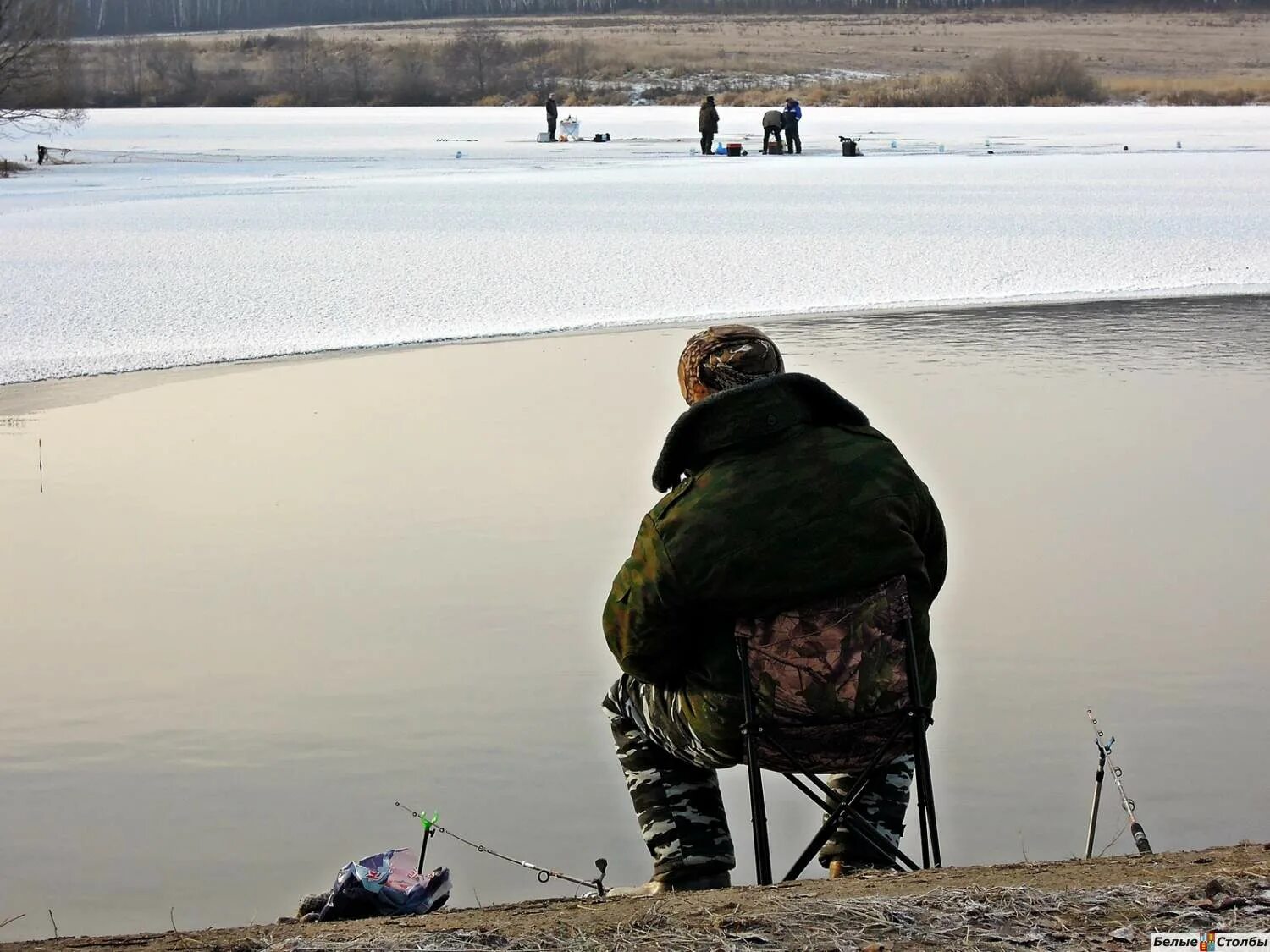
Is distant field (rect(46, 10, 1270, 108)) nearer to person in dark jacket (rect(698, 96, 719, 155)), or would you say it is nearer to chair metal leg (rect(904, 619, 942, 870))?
person in dark jacket (rect(698, 96, 719, 155))

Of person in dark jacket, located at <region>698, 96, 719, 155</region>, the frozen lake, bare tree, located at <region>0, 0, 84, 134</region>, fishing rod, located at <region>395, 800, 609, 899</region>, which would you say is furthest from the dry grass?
fishing rod, located at <region>395, 800, 609, 899</region>

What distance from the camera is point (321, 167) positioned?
3116cm

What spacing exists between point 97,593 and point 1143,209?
1631 centimetres

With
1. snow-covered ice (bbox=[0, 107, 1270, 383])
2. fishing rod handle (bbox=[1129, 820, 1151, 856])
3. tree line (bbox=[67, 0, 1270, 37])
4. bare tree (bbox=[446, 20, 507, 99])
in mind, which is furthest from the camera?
tree line (bbox=[67, 0, 1270, 37])

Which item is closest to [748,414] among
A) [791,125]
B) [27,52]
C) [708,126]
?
[791,125]

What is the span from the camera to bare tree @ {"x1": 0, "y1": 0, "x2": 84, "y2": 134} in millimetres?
43219

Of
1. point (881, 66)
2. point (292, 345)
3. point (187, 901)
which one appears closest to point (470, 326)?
point (292, 345)

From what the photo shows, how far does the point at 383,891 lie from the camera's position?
12.5 ft

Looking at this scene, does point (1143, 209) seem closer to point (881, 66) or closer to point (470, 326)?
point (470, 326)

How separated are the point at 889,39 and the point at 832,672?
102 metres

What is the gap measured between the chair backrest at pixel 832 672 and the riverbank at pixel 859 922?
0.98 feet

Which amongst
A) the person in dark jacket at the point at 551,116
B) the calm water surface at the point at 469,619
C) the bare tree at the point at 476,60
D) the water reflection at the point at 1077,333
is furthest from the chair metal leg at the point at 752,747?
the bare tree at the point at 476,60

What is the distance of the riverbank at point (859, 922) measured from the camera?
9.80 ft

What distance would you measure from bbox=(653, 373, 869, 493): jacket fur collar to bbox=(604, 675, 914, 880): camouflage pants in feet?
1.98
